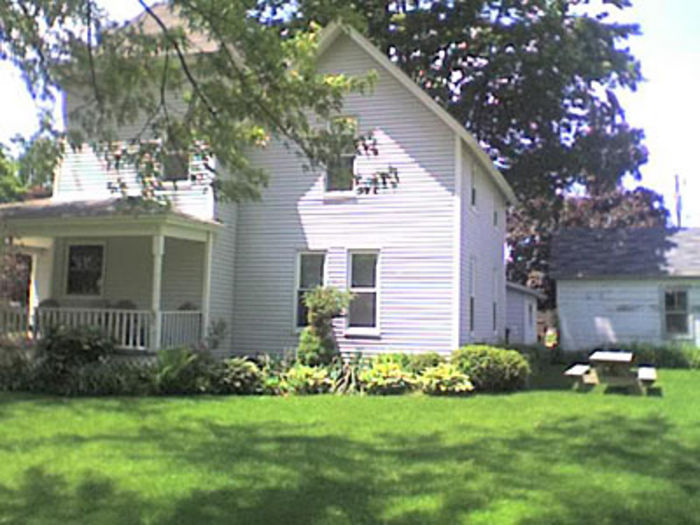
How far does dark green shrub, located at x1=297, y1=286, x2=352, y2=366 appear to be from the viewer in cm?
1444

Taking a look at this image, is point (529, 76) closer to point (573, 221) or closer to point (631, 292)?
point (631, 292)

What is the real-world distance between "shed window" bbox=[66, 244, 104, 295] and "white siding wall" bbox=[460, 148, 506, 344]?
9117 millimetres

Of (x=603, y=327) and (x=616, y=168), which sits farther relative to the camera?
(x=616, y=168)

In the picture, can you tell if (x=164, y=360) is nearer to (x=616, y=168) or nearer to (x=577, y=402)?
(x=577, y=402)

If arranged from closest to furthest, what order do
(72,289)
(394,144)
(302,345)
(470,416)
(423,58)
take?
1. (470,416)
2. (302,345)
3. (394,144)
4. (72,289)
5. (423,58)

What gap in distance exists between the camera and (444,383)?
41.6 feet

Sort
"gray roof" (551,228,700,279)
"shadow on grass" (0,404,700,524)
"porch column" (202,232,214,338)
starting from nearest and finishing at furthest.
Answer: "shadow on grass" (0,404,700,524) → "porch column" (202,232,214,338) → "gray roof" (551,228,700,279)

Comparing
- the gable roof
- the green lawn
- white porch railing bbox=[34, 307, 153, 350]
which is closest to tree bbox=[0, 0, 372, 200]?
the green lawn

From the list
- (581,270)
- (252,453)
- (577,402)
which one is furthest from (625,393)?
(581,270)

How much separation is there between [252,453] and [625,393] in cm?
862

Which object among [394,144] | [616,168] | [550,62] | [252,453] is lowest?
[252,453]

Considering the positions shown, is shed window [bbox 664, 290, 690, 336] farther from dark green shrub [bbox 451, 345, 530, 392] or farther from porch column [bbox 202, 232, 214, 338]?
porch column [bbox 202, 232, 214, 338]

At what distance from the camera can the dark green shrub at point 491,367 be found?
13.2 metres

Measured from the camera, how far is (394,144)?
15539 mm
